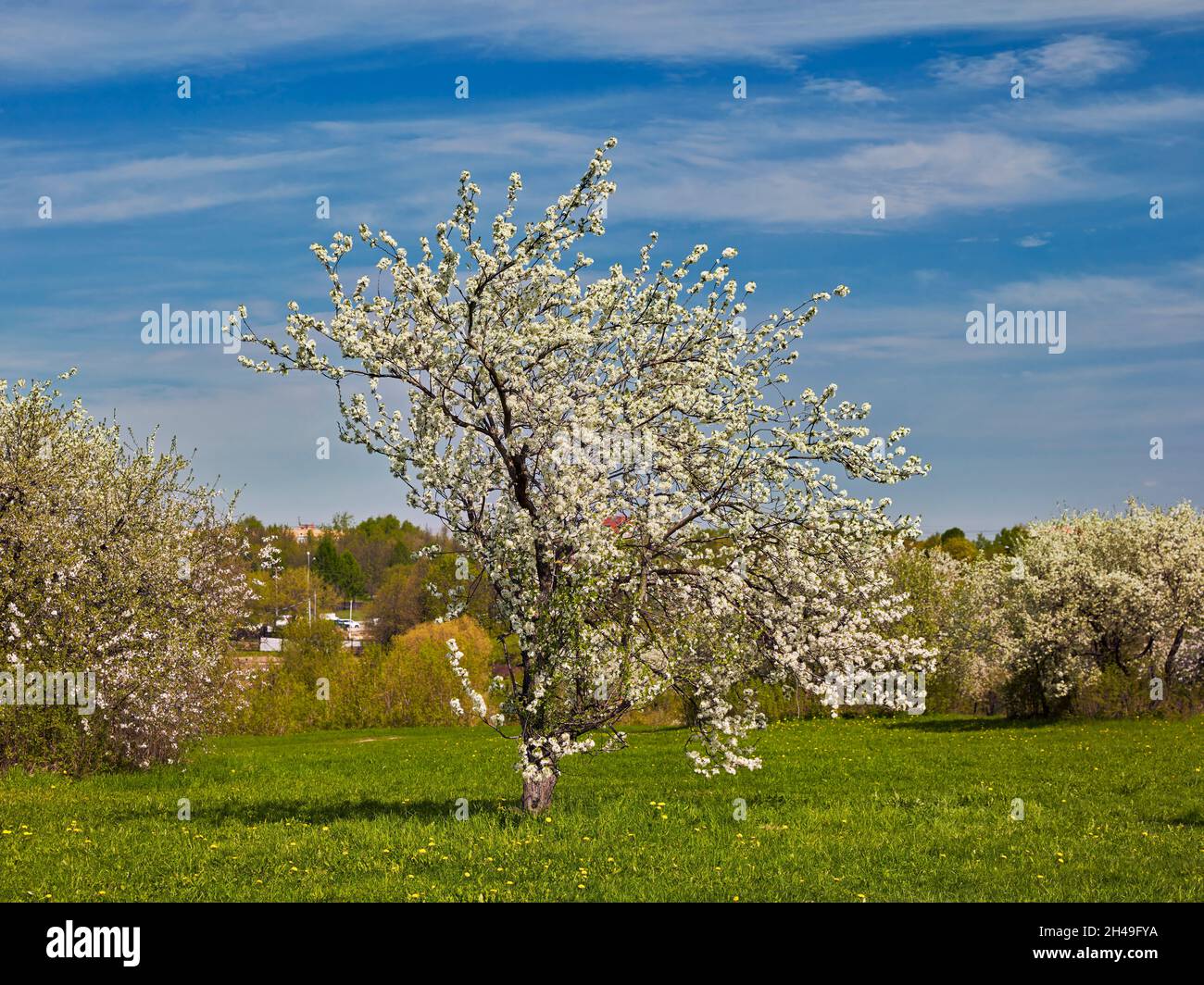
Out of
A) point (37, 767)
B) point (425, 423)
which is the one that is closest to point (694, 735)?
point (425, 423)

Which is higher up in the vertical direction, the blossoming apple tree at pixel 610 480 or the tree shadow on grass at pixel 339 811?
the blossoming apple tree at pixel 610 480

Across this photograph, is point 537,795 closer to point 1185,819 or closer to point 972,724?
point 1185,819

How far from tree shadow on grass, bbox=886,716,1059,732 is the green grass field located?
954 cm

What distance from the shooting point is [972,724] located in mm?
43562

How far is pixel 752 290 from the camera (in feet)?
53.7

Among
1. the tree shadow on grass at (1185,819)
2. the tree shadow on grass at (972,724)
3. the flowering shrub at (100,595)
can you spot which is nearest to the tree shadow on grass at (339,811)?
the flowering shrub at (100,595)

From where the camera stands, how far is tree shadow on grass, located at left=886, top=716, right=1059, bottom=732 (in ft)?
131

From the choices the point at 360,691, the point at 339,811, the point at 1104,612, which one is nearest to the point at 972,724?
the point at 1104,612

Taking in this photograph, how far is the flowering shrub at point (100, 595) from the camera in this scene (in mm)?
25562

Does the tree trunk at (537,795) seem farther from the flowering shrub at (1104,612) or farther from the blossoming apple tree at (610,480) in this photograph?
the flowering shrub at (1104,612)

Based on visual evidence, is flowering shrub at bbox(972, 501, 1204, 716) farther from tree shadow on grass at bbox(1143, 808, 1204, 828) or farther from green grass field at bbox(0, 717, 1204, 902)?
tree shadow on grass at bbox(1143, 808, 1204, 828)

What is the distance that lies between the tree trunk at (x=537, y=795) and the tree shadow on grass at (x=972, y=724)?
25.5 meters

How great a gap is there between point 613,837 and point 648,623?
309cm
